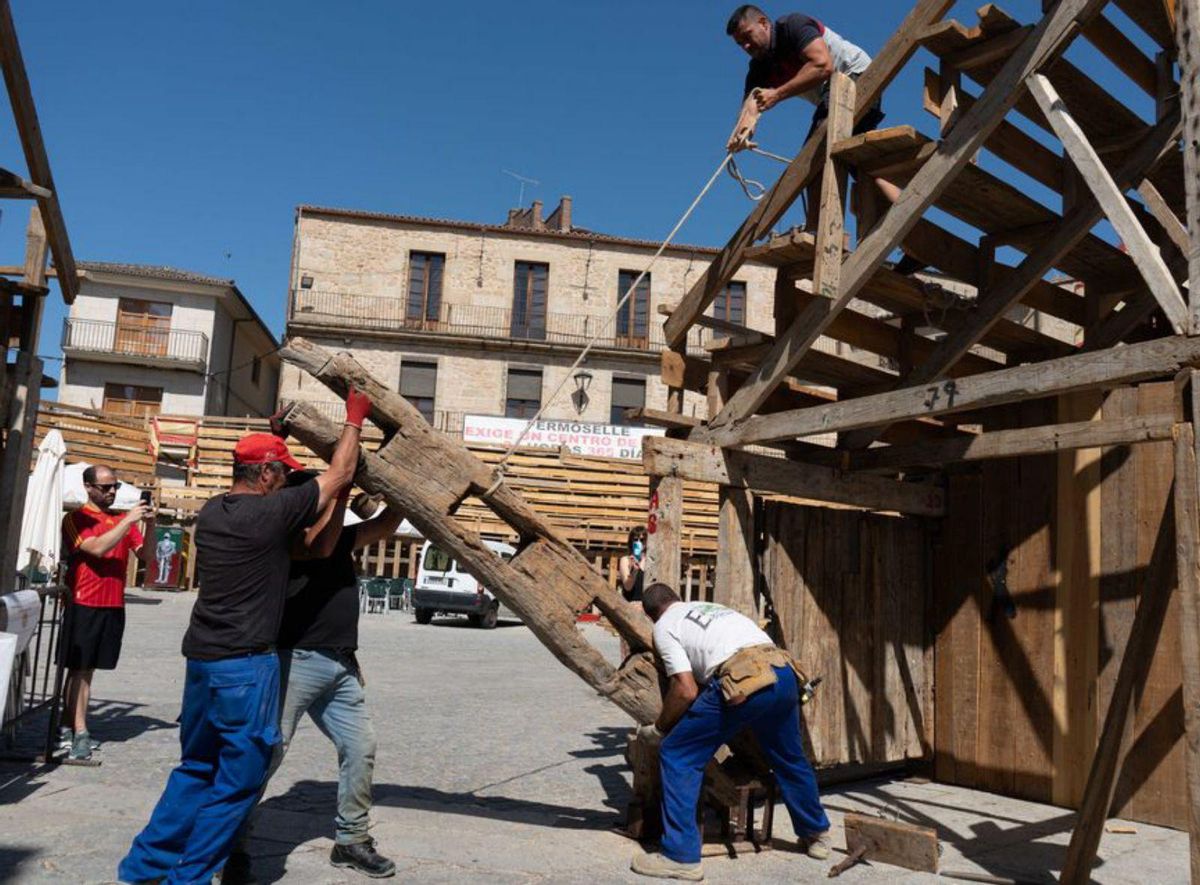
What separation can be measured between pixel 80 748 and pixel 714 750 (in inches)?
158

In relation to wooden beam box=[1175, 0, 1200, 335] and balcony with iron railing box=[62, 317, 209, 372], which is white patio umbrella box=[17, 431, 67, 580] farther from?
balcony with iron railing box=[62, 317, 209, 372]

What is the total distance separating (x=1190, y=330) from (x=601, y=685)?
312cm

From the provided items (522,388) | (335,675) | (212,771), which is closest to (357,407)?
(335,675)

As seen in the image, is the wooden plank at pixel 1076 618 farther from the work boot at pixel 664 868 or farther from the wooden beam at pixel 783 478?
the work boot at pixel 664 868

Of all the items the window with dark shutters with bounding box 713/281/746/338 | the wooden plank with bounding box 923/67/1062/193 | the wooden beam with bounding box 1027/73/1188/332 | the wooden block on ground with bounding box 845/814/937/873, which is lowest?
the wooden block on ground with bounding box 845/814/937/873

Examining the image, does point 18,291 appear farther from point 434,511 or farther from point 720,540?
point 720,540

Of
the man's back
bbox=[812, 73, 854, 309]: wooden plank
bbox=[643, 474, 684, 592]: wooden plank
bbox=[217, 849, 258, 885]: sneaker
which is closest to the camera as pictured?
the man's back

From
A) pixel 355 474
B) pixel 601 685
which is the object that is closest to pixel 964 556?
pixel 601 685

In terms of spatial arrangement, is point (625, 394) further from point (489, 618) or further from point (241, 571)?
point (241, 571)

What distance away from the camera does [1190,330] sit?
4180 mm

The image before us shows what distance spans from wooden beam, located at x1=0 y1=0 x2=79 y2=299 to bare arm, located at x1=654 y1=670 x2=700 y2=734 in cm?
512

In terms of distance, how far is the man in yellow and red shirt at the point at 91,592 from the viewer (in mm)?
6414

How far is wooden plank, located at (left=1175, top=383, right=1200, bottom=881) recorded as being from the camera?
3.94 meters

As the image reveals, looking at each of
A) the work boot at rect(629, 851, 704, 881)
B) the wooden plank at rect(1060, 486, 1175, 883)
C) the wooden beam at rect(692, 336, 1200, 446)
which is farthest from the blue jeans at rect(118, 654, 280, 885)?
the wooden plank at rect(1060, 486, 1175, 883)
